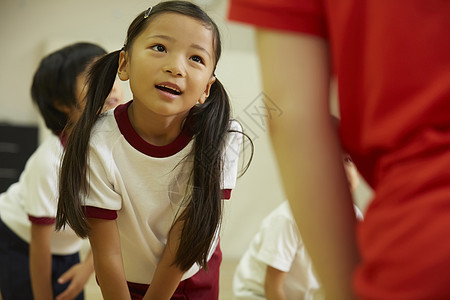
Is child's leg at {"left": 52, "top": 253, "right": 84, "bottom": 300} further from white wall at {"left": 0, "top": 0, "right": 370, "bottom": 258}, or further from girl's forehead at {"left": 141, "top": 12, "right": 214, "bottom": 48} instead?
white wall at {"left": 0, "top": 0, "right": 370, "bottom": 258}

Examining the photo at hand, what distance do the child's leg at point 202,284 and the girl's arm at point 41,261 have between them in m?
0.50

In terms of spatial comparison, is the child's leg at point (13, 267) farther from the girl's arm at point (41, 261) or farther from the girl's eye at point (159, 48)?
the girl's eye at point (159, 48)

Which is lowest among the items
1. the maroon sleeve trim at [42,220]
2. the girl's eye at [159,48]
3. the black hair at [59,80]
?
the maroon sleeve trim at [42,220]

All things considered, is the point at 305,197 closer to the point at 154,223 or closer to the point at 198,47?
the point at 198,47

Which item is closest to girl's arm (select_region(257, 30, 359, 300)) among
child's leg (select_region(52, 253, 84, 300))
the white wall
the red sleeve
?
the red sleeve

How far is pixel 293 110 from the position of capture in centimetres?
42

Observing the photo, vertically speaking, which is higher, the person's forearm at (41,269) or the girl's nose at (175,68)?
the girl's nose at (175,68)

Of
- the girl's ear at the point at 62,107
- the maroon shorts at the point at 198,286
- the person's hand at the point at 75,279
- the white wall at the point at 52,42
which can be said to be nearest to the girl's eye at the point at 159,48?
the maroon shorts at the point at 198,286

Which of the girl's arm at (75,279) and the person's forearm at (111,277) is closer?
the person's forearm at (111,277)

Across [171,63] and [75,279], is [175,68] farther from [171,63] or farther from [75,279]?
[75,279]

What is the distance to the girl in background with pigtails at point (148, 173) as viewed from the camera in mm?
911

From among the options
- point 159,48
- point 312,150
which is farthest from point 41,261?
point 312,150

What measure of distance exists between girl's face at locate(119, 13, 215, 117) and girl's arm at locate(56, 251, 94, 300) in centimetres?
79

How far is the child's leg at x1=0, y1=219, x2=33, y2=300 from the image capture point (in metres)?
1.55
